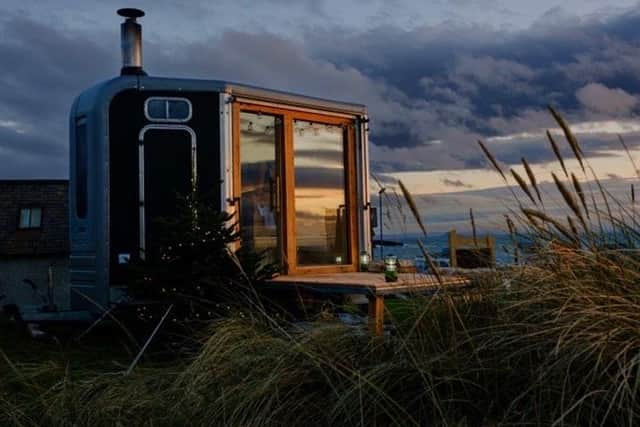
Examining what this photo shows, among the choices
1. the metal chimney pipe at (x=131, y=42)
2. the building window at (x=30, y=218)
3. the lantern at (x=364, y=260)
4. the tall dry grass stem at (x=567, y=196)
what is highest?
the metal chimney pipe at (x=131, y=42)

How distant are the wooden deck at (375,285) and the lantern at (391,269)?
0.04 meters

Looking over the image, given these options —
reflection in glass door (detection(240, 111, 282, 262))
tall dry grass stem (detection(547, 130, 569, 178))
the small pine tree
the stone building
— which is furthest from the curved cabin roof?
the stone building

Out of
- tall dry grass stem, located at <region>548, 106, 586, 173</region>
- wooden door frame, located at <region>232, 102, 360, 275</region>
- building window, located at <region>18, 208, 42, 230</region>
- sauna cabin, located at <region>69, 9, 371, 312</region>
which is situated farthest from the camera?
building window, located at <region>18, 208, 42, 230</region>

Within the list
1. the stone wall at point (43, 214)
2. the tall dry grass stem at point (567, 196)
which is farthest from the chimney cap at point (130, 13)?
the stone wall at point (43, 214)

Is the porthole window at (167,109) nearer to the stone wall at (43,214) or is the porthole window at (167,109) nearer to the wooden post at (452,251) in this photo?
the wooden post at (452,251)

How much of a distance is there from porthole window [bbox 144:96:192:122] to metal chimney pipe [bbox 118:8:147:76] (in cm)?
48

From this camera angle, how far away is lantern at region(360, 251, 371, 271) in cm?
720

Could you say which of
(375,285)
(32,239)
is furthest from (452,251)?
(32,239)

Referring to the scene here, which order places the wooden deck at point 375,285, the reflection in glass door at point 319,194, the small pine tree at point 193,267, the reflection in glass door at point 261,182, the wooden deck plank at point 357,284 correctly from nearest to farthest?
the wooden deck at point 375,285 → the wooden deck plank at point 357,284 → the small pine tree at point 193,267 → the reflection in glass door at point 261,182 → the reflection in glass door at point 319,194

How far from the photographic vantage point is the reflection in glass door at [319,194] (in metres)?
6.86

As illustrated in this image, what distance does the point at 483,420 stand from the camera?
2531 millimetres

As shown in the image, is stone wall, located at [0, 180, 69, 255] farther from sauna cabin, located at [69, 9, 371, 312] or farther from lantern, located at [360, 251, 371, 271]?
lantern, located at [360, 251, 371, 271]

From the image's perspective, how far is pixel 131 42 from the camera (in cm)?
674

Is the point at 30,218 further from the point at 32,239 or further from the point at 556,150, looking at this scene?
the point at 556,150
